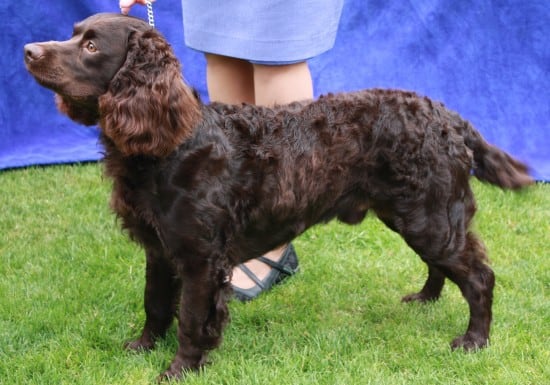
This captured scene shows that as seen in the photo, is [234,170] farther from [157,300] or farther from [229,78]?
[229,78]

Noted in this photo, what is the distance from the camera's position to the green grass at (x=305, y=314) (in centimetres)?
284

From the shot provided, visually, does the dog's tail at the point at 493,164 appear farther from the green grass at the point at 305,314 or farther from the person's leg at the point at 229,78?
the person's leg at the point at 229,78

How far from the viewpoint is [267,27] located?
309 cm

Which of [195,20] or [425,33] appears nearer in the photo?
[195,20]

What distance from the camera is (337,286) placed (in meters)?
3.59

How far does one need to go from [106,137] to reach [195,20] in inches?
33.5

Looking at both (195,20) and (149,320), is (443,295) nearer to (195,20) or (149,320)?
(149,320)

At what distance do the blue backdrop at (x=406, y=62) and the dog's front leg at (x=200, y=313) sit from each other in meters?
2.93

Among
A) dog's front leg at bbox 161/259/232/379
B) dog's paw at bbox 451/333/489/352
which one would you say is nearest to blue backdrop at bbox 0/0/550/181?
dog's paw at bbox 451/333/489/352

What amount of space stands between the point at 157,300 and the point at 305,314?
2.27ft

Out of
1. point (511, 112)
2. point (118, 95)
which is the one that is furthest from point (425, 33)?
point (118, 95)

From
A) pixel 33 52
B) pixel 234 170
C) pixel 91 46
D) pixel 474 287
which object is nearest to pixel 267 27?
pixel 234 170

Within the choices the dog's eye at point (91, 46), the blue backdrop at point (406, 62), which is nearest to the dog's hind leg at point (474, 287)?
the dog's eye at point (91, 46)

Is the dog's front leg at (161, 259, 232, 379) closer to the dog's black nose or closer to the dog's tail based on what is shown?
the dog's black nose
